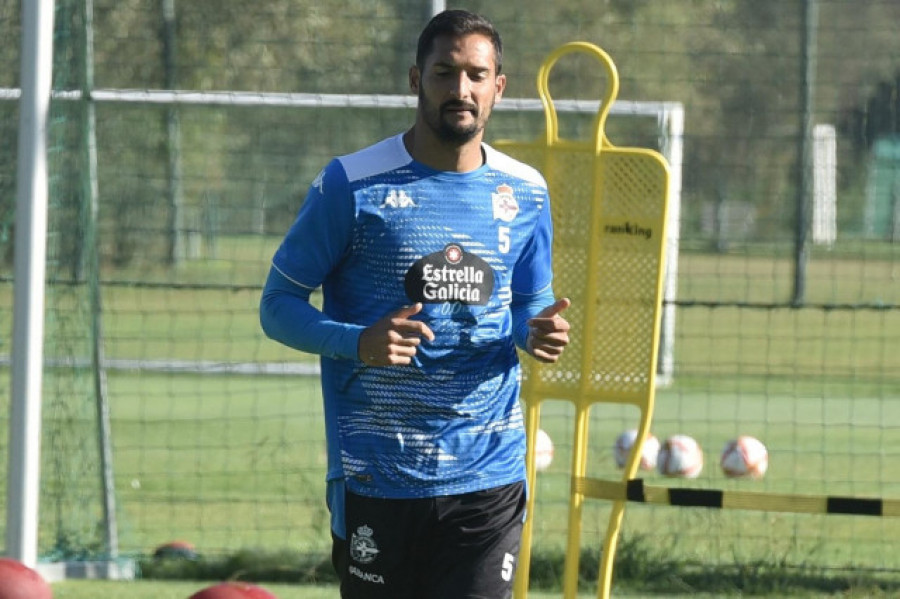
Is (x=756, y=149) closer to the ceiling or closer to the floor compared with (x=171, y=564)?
closer to the ceiling

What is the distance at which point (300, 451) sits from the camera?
1137 centimetres

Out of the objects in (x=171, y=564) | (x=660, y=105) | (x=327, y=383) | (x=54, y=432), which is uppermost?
(x=660, y=105)

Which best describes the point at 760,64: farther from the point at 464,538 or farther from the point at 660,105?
the point at 464,538

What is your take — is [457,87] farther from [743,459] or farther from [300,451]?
[300,451]

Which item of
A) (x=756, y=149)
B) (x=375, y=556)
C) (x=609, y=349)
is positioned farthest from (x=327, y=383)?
(x=756, y=149)

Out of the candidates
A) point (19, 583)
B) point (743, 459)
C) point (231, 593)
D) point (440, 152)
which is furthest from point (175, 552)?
point (440, 152)

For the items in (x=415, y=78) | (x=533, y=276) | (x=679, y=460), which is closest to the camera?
(x=415, y=78)

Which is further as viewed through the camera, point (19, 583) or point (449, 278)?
point (19, 583)

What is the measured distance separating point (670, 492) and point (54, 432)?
3.20m

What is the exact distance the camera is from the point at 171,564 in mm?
7844

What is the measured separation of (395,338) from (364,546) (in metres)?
0.65

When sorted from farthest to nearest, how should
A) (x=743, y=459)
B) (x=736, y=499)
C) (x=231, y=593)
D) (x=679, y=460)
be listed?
(x=743, y=459) < (x=679, y=460) < (x=736, y=499) < (x=231, y=593)

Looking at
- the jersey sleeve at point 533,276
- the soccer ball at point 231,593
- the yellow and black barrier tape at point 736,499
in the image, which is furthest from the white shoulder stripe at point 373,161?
the yellow and black barrier tape at point 736,499

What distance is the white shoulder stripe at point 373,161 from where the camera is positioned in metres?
4.43
